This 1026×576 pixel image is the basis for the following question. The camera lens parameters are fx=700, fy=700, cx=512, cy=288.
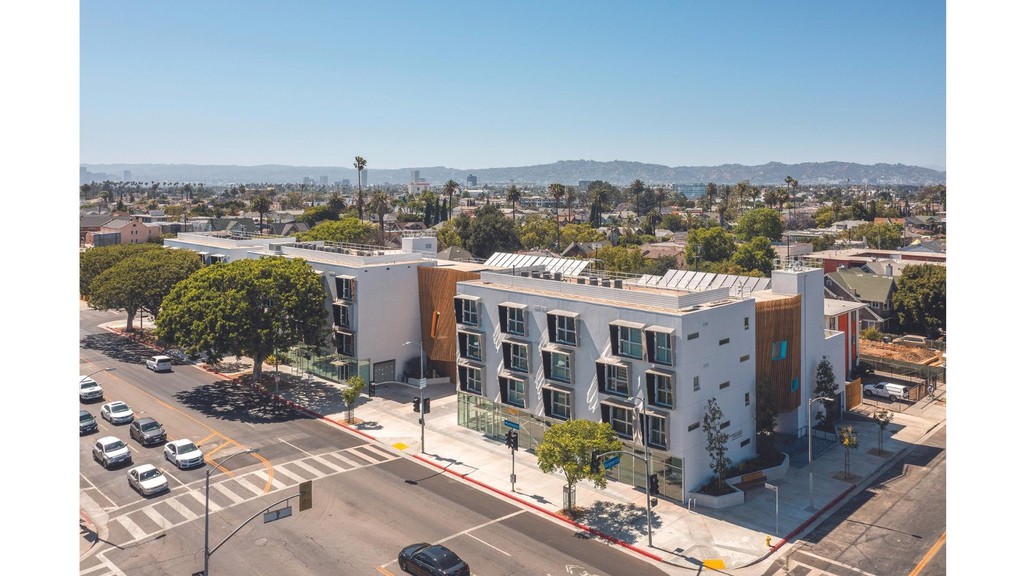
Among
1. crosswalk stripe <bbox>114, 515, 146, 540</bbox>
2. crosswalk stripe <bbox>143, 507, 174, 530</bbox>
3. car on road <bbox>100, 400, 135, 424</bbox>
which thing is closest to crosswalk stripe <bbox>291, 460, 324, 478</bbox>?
crosswalk stripe <bbox>143, 507, 174, 530</bbox>

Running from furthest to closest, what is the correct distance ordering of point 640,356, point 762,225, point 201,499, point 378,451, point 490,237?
point 762,225 < point 490,237 < point 378,451 < point 640,356 < point 201,499

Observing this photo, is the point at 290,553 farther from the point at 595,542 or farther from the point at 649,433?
the point at 649,433

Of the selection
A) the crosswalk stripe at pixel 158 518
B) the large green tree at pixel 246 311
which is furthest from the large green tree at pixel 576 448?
the large green tree at pixel 246 311

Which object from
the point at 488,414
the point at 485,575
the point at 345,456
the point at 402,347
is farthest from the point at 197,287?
the point at 485,575

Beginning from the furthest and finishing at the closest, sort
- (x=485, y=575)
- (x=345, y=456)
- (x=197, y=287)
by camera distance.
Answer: (x=197, y=287) < (x=345, y=456) < (x=485, y=575)

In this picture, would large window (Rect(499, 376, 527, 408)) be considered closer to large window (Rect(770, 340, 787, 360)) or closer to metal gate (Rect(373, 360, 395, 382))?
large window (Rect(770, 340, 787, 360))

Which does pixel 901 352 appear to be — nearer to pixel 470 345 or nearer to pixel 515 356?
pixel 515 356

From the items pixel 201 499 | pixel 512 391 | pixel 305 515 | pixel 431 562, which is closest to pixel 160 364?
pixel 201 499
